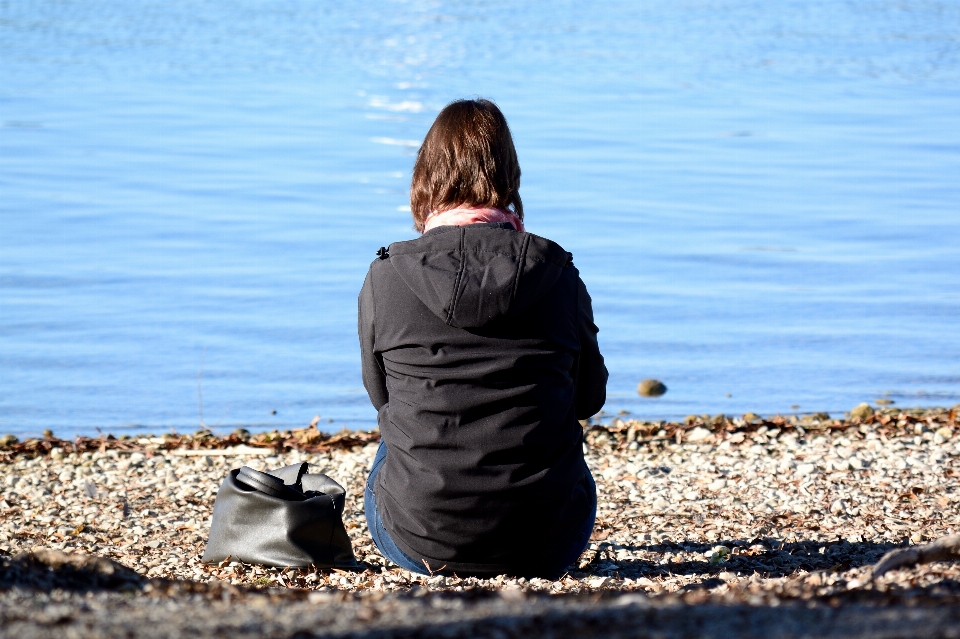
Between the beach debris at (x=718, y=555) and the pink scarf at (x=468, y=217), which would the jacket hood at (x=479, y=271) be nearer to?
the pink scarf at (x=468, y=217)

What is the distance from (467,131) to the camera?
165 inches

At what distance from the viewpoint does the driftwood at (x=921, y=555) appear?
12.3ft

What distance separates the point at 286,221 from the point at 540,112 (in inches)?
339

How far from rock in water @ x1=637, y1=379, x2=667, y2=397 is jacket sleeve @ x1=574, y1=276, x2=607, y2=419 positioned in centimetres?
509

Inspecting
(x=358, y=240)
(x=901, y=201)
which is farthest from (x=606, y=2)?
(x=358, y=240)

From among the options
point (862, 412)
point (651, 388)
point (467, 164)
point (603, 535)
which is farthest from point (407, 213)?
point (467, 164)

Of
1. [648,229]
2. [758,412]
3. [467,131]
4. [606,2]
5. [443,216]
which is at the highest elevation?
[606,2]

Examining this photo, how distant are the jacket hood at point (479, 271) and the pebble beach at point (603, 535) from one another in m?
0.88

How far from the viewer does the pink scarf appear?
4.05 meters

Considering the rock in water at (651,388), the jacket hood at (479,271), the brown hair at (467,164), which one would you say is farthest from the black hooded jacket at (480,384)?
the rock in water at (651,388)

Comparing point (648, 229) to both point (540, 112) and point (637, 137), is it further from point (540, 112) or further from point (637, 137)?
point (540, 112)

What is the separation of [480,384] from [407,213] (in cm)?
1079

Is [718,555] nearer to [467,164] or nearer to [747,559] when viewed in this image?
[747,559]

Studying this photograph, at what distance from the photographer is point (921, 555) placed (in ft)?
12.3
